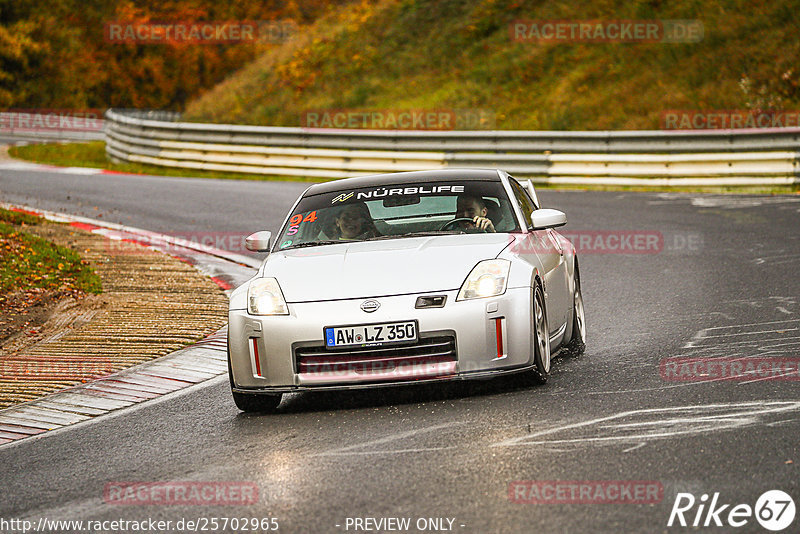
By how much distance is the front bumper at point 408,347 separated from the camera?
21.8ft

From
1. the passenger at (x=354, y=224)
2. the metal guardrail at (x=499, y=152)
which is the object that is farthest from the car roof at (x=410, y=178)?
the metal guardrail at (x=499, y=152)

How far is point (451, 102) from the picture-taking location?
98.0 ft

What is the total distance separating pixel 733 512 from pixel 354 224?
4071mm

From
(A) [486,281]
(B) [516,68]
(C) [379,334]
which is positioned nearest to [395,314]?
(C) [379,334]

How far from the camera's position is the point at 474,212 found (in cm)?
803

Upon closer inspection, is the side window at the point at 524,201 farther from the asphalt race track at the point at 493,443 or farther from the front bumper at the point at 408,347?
the front bumper at the point at 408,347

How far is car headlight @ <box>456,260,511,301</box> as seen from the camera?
6.80 metres

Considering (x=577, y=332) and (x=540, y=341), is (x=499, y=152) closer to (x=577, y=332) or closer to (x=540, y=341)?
(x=577, y=332)

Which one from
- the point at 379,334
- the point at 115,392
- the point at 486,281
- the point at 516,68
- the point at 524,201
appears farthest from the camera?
A: the point at 516,68

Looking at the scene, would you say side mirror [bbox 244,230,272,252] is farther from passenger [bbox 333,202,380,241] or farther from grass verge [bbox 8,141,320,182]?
grass verge [bbox 8,141,320,182]

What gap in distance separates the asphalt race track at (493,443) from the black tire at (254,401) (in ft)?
0.24

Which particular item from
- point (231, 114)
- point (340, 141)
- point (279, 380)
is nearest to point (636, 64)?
point (340, 141)

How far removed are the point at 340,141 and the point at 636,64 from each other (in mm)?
8510

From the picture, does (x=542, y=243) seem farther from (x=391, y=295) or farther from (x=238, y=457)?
(x=238, y=457)
